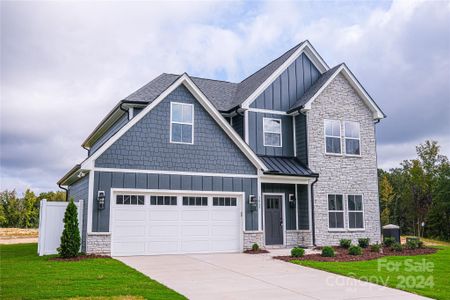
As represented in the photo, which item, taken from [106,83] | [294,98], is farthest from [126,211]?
[294,98]

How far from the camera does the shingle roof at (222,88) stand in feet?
64.2

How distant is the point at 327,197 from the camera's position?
19797 mm

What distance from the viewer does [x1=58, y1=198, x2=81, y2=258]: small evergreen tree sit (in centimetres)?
1397

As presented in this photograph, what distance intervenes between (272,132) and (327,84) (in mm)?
3374

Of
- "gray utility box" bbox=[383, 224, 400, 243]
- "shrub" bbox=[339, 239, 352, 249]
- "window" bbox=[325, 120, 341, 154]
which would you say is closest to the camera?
"shrub" bbox=[339, 239, 352, 249]

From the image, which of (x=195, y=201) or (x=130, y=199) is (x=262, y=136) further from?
(x=130, y=199)

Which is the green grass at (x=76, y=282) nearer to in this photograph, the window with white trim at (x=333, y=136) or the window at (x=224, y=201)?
the window at (x=224, y=201)

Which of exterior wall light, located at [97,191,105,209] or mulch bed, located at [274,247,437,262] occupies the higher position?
exterior wall light, located at [97,191,105,209]

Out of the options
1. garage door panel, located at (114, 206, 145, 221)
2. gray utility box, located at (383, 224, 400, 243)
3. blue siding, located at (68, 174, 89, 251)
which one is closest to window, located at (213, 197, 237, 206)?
garage door panel, located at (114, 206, 145, 221)

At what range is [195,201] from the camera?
54.6 feet

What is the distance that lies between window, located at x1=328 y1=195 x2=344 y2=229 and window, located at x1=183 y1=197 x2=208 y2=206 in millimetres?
6180

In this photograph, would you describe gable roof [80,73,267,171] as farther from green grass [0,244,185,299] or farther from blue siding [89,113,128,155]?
green grass [0,244,185,299]

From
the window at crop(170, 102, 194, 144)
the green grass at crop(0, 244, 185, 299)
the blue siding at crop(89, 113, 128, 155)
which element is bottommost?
the green grass at crop(0, 244, 185, 299)

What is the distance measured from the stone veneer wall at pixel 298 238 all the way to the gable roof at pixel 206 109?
11.9 feet
